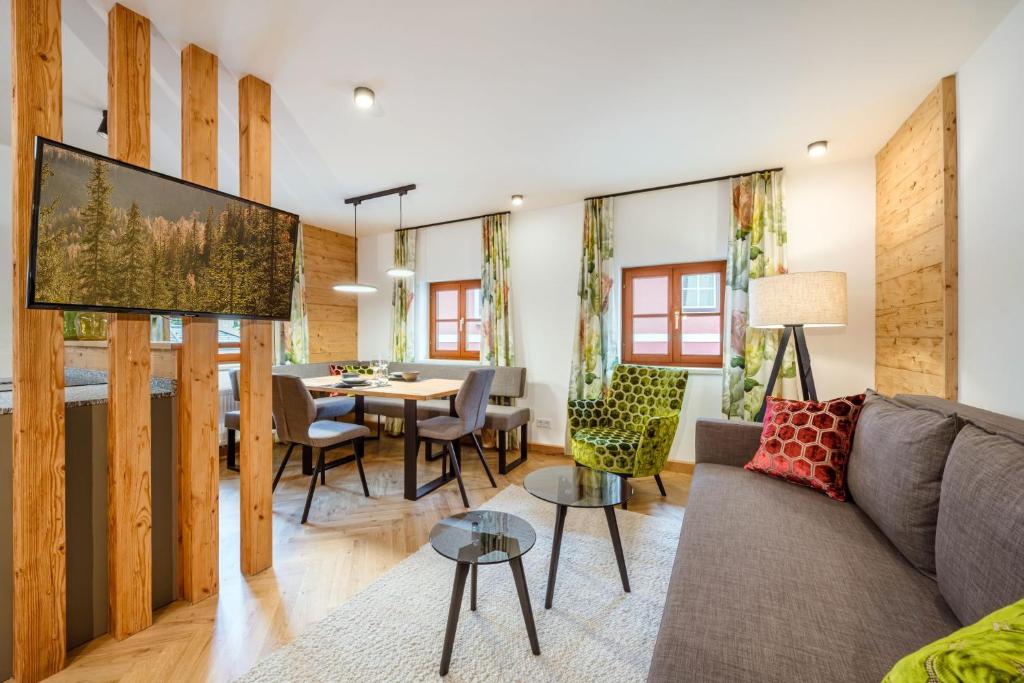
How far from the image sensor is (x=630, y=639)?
5.17 feet

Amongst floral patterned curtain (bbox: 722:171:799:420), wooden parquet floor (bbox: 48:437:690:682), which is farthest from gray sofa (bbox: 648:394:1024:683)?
floral patterned curtain (bbox: 722:171:799:420)

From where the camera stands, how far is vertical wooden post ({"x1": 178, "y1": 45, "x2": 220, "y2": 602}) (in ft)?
6.00

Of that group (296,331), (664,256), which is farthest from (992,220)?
(296,331)

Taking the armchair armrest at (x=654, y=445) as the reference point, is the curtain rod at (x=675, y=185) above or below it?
above

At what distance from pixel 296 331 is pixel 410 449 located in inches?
102

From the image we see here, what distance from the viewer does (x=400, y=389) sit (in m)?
3.09

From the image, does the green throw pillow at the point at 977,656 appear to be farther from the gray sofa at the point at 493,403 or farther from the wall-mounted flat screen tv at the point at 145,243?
the gray sofa at the point at 493,403

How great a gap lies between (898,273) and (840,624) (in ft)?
8.88

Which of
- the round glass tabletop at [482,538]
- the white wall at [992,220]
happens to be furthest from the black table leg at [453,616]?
the white wall at [992,220]

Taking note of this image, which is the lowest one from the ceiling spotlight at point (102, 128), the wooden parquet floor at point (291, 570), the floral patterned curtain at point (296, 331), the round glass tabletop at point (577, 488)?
the wooden parquet floor at point (291, 570)

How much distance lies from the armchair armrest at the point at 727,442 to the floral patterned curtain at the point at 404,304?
3651mm

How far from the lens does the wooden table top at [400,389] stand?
290cm

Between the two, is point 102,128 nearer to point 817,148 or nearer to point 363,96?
point 363,96

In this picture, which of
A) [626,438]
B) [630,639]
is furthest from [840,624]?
[626,438]
